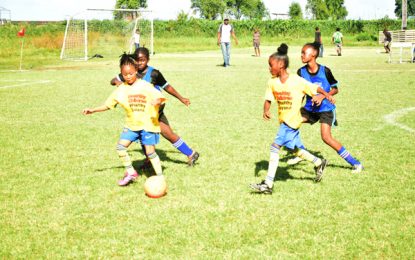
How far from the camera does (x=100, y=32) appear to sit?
118ft

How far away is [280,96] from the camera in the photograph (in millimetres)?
5965

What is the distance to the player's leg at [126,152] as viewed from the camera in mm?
6145

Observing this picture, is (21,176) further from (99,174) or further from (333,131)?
(333,131)

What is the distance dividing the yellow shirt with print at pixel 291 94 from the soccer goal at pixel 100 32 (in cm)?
2872

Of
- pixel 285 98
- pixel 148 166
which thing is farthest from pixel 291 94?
pixel 148 166

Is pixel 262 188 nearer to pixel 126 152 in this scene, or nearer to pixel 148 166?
pixel 126 152

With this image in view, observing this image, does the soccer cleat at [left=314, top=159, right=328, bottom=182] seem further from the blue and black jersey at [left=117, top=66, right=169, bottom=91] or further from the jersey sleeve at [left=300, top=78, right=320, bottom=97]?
the blue and black jersey at [left=117, top=66, right=169, bottom=91]

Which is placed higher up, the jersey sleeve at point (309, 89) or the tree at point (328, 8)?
the tree at point (328, 8)

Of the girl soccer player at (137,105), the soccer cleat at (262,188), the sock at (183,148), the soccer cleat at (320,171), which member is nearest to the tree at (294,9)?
the sock at (183,148)

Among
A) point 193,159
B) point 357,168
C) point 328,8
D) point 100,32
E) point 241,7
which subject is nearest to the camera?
point 357,168

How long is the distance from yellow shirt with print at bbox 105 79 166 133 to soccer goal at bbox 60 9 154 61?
92.0 feet

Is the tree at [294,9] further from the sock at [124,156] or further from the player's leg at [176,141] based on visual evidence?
the sock at [124,156]

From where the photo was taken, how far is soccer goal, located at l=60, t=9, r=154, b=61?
34.1m

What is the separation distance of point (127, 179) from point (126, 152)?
368 millimetres
